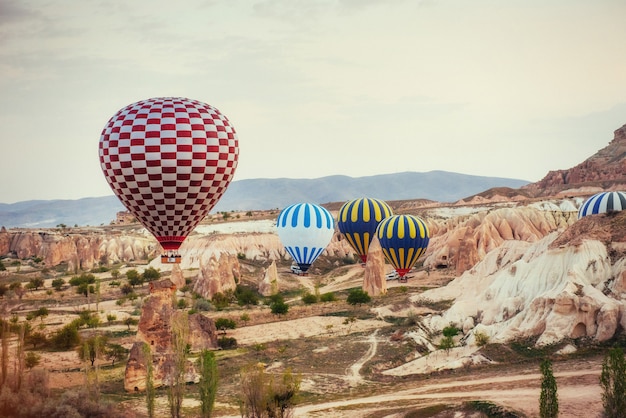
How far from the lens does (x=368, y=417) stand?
2719 cm

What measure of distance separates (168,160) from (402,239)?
94.6 feet

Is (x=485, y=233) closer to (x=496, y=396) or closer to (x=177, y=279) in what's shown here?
(x=177, y=279)

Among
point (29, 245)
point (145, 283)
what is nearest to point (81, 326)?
point (145, 283)

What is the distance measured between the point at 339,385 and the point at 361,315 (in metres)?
15.6

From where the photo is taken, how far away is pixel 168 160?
3459 centimetres

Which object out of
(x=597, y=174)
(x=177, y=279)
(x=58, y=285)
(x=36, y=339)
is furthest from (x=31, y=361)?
(x=597, y=174)

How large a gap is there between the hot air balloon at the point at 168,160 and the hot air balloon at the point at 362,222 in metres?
32.3

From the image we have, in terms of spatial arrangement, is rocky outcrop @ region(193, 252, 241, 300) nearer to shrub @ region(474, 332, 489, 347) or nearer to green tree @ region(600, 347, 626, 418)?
shrub @ region(474, 332, 489, 347)

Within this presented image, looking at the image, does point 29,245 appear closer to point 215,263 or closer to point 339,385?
point 215,263

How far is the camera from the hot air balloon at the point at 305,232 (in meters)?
60.1

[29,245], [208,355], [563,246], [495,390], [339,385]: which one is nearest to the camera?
[208,355]

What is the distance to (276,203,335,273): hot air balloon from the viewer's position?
60094mm

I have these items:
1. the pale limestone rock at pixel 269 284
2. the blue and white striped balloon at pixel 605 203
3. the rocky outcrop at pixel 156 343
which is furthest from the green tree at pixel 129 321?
the blue and white striped balloon at pixel 605 203

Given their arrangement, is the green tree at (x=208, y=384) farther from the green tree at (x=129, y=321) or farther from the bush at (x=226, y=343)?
the green tree at (x=129, y=321)
